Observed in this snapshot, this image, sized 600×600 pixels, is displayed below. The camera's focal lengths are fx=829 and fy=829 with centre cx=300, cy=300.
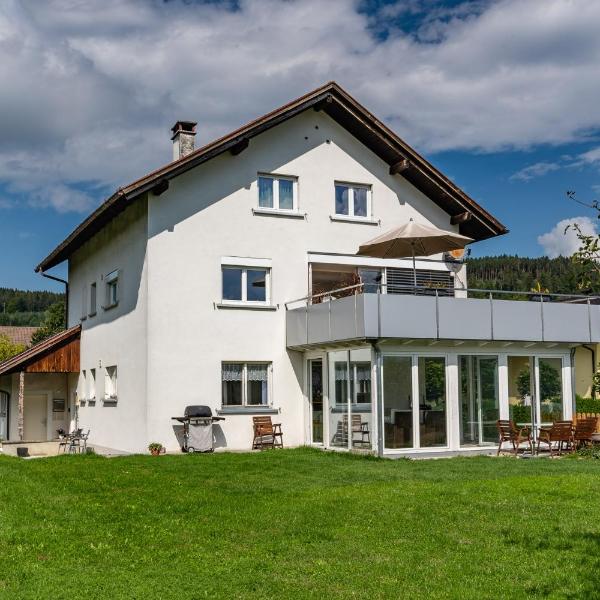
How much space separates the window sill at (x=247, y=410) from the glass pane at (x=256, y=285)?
2814 mm

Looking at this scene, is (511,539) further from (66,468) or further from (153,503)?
(66,468)

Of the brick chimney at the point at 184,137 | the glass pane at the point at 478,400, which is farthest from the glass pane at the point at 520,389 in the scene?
the brick chimney at the point at 184,137

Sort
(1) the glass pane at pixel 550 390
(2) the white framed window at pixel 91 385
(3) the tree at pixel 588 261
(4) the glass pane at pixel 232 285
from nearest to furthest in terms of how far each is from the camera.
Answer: (3) the tree at pixel 588 261 < (1) the glass pane at pixel 550 390 < (4) the glass pane at pixel 232 285 < (2) the white framed window at pixel 91 385

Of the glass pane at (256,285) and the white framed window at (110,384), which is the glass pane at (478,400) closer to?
the glass pane at (256,285)

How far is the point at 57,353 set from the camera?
90.7 feet

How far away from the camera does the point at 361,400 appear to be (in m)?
19.2

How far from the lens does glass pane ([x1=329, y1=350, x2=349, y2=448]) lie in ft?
65.0

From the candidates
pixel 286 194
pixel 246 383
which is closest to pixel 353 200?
pixel 286 194

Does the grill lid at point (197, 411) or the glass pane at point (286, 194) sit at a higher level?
the glass pane at point (286, 194)

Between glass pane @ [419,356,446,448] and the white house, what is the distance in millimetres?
37

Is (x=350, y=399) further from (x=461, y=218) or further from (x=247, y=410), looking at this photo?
(x=461, y=218)

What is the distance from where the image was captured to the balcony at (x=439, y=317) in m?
18.5

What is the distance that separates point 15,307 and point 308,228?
125232 millimetres

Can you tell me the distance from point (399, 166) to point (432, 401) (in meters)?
7.38
